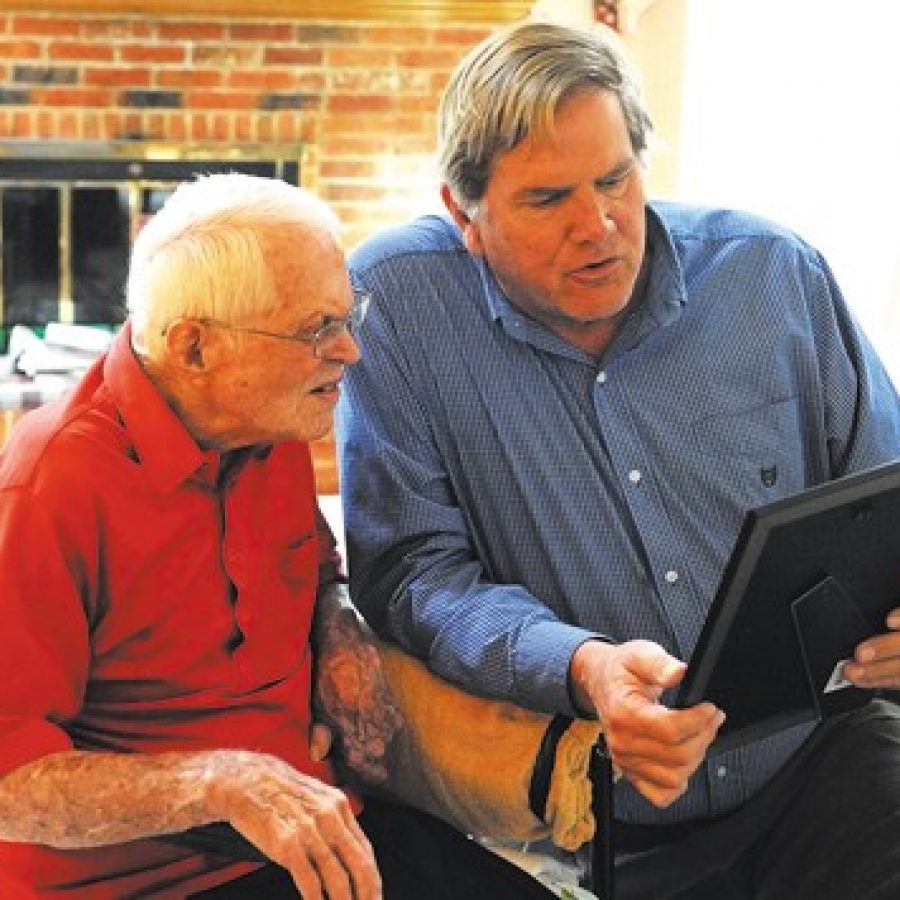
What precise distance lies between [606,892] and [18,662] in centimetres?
63

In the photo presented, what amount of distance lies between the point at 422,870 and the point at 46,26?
3.13 m

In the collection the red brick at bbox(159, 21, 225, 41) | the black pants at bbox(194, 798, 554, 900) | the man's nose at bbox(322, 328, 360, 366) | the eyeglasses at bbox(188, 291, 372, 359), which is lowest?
the black pants at bbox(194, 798, 554, 900)

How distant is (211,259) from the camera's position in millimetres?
1493

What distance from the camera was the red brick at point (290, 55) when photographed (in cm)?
428

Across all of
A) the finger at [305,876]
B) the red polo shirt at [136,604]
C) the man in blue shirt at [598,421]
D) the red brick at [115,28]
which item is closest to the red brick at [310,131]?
the red brick at [115,28]

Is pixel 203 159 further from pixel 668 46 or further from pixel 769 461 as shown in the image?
pixel 769 461

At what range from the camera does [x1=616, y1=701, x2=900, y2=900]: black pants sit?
64.7 inches

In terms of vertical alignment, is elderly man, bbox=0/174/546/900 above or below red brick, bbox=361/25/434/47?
below

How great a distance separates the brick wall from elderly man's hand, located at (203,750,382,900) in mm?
3109

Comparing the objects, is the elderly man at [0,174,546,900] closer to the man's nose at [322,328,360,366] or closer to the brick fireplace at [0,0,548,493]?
the man's nose at [322,328,360,366]

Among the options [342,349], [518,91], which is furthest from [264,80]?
[342,349]

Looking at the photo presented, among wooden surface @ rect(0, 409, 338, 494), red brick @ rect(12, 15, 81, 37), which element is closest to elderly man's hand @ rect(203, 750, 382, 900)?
wooden surface @ rect(0, 409, 338, 494)

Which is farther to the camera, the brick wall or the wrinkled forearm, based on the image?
the brick wall

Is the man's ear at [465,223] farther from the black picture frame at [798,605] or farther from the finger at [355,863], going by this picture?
the finger at [355,863]
